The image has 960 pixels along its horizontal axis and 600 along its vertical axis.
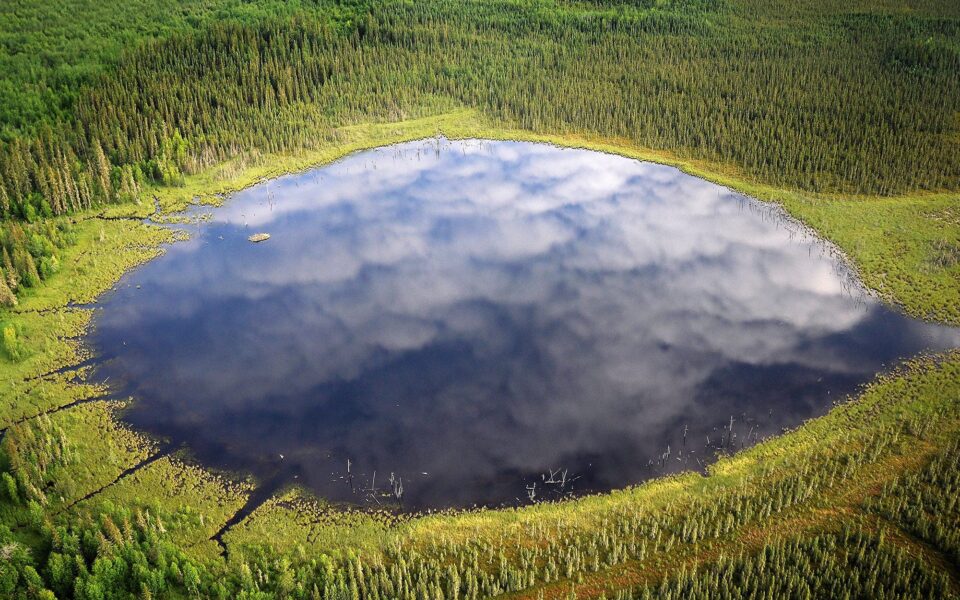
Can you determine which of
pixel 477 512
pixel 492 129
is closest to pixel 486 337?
pixel 477 512

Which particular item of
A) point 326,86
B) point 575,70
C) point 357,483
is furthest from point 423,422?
point 575,70

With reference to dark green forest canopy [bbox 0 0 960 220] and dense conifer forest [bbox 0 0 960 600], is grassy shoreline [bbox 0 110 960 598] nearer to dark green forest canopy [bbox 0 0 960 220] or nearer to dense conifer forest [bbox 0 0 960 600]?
dense conifer forest [bbox 0 0 960 600]

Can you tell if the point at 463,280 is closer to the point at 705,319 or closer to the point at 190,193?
the point at 705,319

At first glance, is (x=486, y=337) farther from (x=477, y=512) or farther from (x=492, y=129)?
(x=492, y=129)

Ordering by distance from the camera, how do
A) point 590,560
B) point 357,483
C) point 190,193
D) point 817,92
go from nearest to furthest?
point 590,560
point 357,483
point 190,193
point 817,92

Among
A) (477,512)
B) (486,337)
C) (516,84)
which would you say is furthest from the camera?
(516,84)

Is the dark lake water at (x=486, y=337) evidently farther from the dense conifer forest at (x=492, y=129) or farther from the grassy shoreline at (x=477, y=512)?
the dense conifer forest at (x=492, y=129)

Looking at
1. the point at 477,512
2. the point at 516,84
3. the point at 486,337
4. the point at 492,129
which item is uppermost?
the point at 516,84
